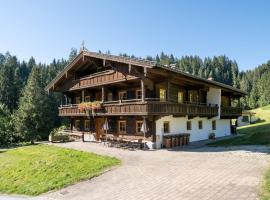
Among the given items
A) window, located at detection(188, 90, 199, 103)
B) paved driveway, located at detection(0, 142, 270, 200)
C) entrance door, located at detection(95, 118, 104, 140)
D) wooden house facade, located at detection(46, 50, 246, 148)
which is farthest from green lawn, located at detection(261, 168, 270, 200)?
entrance door, located at detection(95, 118, 104, 140)

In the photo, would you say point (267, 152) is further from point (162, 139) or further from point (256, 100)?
point (256, 100)

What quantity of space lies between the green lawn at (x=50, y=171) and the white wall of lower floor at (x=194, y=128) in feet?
22.0

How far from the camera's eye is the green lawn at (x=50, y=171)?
15.6 metres

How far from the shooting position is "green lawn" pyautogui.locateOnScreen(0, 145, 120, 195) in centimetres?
1559

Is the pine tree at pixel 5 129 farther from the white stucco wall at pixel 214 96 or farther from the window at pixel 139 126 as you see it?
the white stucco wall at pixel 214 96

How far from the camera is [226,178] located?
13.2 metres

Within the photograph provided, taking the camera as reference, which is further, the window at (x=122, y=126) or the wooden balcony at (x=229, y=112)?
the wooden balcony at (x=229, y=112)

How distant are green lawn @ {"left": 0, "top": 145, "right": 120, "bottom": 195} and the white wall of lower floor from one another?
670cm

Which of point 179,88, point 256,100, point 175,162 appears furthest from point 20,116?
point 256,100

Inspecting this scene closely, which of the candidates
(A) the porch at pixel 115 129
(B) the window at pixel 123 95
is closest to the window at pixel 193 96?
(B) the window at pixel 123 95

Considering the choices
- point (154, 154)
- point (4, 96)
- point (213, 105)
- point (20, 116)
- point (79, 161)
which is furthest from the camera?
point (4, 96)

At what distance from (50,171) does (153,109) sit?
903 centimetres

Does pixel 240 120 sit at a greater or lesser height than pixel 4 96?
lesser

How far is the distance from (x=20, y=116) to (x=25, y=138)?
428 centimetres
